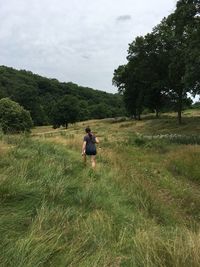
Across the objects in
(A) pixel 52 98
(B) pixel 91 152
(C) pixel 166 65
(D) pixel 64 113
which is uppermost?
(C) pixel 166 65

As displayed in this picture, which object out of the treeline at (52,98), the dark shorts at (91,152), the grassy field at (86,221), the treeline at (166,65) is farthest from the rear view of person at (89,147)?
the treeline at (52,98)

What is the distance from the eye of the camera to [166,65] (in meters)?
54.4

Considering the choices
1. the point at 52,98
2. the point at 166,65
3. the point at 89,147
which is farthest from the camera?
the point at 52,98

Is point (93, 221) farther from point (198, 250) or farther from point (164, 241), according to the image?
point (198, 250)

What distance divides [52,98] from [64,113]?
35529 millimetres

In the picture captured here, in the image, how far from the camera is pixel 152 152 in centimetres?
2580

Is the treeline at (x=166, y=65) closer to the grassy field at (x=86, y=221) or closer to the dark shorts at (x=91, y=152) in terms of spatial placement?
the dark shorts at (x=91, y=152)

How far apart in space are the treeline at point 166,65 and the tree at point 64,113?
24008mm

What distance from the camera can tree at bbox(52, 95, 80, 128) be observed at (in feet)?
325

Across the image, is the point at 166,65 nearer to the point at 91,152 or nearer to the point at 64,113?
the point at 91,152

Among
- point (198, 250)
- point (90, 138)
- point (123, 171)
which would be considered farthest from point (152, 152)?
point (198, 250)

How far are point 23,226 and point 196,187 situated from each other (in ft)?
36.4

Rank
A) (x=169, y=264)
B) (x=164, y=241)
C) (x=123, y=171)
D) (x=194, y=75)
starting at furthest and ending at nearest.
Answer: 1. (x=194, y=75)
2. (x=123, y=171)
3. (x=164, y=241)
4. (x=169, y=264)

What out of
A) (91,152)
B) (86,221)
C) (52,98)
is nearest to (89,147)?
(91,152)
